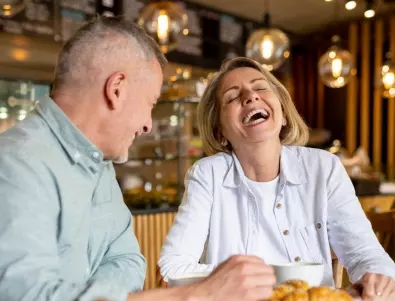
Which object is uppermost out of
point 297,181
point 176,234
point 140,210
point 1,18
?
point 1,18

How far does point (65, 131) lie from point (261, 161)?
3.11 ft

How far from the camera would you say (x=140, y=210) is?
12.2 ft

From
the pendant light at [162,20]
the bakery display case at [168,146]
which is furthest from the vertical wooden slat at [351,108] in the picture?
the pendant light at [162,20]

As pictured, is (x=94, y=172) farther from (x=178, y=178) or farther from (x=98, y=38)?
(x=178, y=178)

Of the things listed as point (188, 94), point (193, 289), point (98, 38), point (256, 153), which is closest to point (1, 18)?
point (188, 94)

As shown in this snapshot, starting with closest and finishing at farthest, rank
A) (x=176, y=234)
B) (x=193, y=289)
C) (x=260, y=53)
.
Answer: (x=193, y=289), (x=176, y=234), (x=260, y=53)

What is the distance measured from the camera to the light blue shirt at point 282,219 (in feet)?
5.74

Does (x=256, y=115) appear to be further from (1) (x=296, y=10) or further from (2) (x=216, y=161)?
(1) (x=296, y=10)

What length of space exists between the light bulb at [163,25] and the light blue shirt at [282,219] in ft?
6.67

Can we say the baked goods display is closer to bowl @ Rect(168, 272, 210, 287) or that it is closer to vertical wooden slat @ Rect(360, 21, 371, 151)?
bowl @ Rect(168, 272, 210, 287)

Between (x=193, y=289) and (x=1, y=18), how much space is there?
15.1ft

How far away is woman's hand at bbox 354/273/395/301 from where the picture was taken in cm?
130

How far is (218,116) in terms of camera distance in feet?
6.88

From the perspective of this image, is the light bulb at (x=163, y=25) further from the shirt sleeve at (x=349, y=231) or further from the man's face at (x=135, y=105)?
the man's face at (x=135, y=105)
